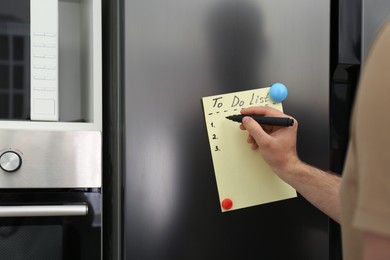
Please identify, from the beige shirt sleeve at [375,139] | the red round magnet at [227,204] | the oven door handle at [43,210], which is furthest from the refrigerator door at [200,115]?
the beige shirt sleeve at [375,139]

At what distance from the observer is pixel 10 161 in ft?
3.19

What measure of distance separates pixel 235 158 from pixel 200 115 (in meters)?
0.10

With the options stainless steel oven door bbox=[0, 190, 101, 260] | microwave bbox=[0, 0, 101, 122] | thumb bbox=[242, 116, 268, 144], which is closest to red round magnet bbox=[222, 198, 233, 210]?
thumb bbox=[242, 116, 268, 144]

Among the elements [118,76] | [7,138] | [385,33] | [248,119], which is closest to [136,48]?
[118,76]

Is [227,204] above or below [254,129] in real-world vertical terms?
below

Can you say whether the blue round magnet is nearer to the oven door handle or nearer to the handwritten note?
the handwritten note

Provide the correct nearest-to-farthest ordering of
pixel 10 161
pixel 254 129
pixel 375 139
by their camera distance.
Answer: pixel 375 139 < pixel 254 129 < pixel 10 161

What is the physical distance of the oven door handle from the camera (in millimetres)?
936

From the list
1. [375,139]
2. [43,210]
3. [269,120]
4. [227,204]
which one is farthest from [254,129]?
[375,139]

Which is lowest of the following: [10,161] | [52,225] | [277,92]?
[52,225]

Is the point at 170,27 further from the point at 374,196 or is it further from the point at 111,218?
the point at 374,196

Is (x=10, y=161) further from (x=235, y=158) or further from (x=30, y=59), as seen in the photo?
(x=235, y=158)

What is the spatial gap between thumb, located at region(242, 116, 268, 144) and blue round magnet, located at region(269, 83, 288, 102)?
3.1 inches

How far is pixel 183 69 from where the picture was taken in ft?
2.89
